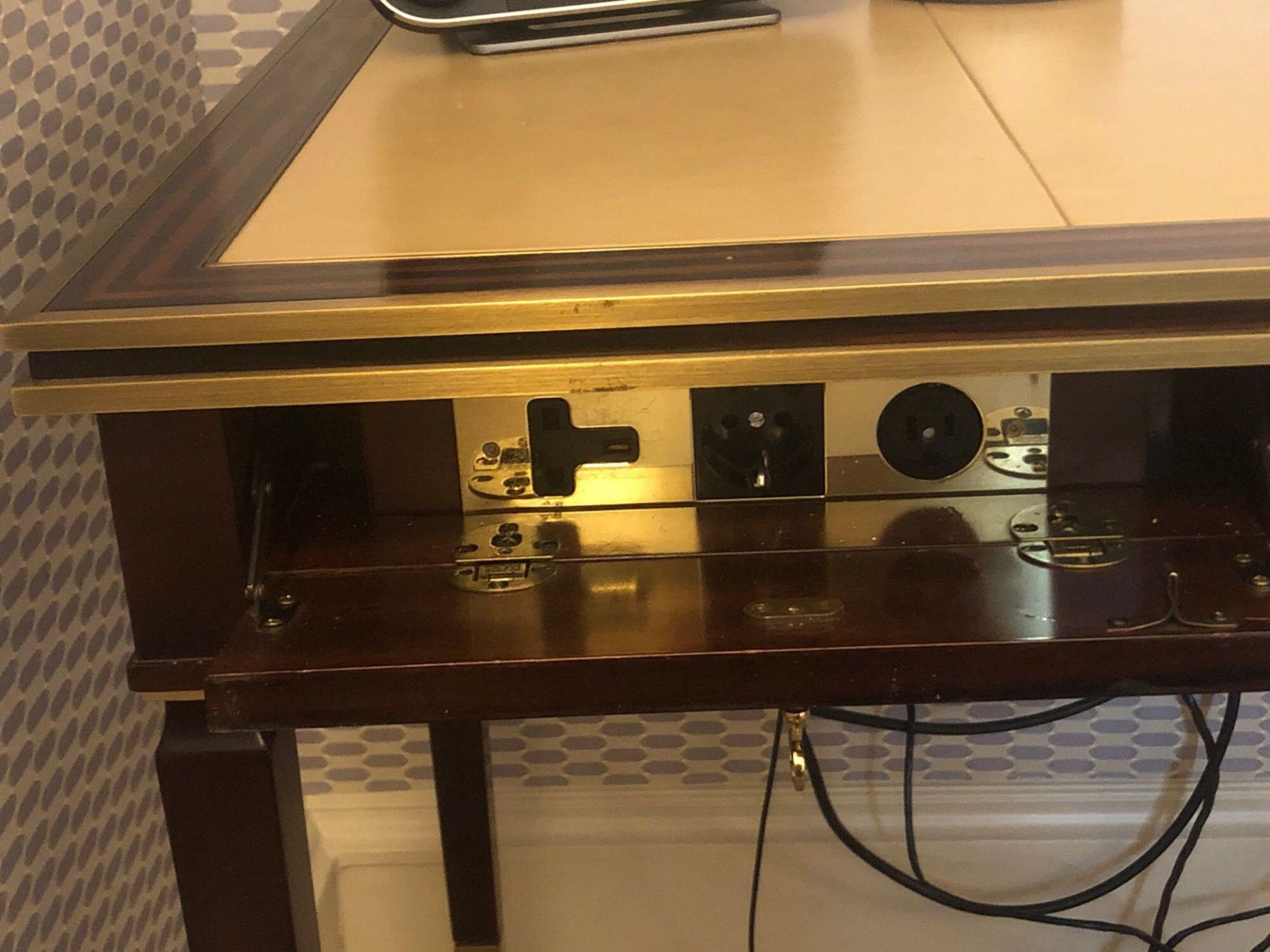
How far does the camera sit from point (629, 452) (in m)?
0.57

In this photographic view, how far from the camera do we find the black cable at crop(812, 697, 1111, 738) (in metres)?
1.12

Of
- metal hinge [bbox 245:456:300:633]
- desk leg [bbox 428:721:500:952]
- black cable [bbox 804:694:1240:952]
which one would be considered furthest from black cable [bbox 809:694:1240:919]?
metal hinge [bbox 245:456:300:633]

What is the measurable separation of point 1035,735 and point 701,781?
307 millimetres

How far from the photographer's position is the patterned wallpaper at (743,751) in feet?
3.90

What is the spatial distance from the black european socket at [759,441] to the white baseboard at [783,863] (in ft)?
2.34

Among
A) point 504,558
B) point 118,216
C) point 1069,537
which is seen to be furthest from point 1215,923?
point 118,216

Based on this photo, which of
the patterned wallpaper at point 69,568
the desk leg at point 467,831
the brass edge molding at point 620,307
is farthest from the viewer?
the desk leg at point 467,831

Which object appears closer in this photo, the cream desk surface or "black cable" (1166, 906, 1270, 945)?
the cream desk surface

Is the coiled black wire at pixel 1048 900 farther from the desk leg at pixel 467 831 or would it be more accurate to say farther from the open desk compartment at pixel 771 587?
the open desk compartment at pixel 771 587

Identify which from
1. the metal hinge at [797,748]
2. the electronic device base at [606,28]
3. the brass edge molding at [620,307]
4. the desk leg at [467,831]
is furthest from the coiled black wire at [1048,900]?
the brass edge molding at [620,307]

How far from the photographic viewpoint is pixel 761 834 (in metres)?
1.20

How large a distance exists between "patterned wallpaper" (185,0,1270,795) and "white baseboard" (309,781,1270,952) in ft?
0.05

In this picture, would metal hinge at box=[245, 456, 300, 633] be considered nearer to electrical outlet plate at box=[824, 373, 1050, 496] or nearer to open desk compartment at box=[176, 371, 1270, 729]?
open desk compartment at box=[176, 371, 1270, 729]

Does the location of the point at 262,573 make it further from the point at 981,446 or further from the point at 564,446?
the point at 981,446
